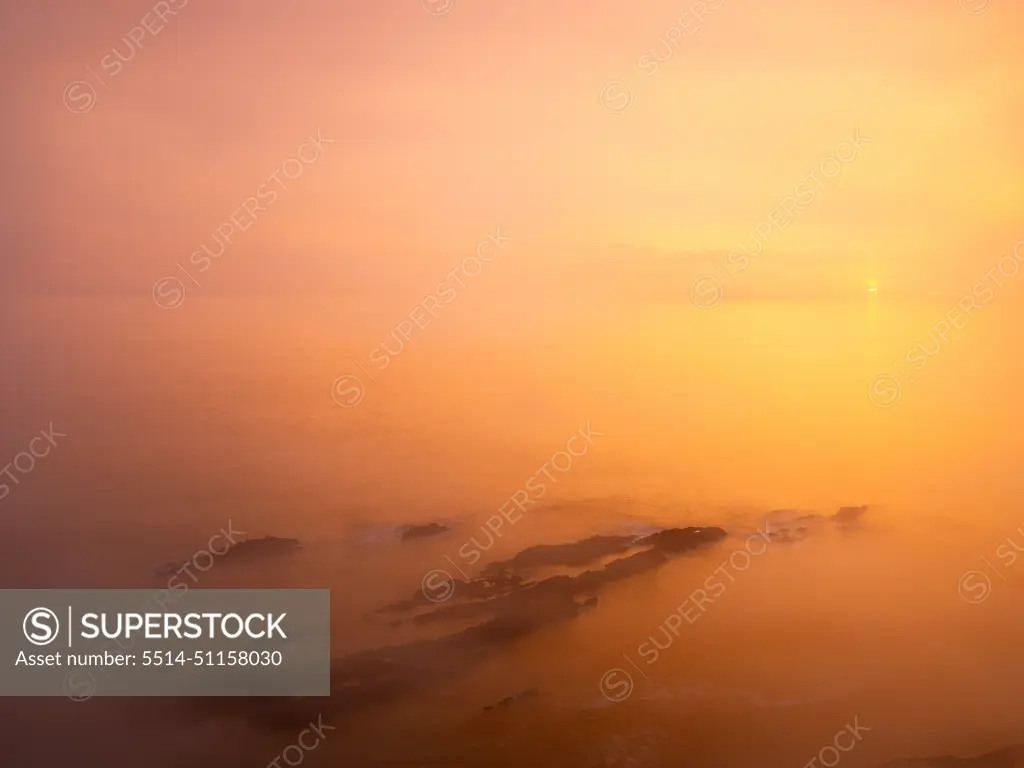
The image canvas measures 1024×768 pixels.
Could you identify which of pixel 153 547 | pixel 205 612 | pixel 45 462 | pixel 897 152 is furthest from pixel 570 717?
pixel 897 152

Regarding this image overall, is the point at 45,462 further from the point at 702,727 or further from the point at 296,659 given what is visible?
the point at 702,727

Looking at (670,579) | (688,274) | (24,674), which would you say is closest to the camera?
(24,674)

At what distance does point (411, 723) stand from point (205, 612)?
47.5 inches

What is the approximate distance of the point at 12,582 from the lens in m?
4.60
